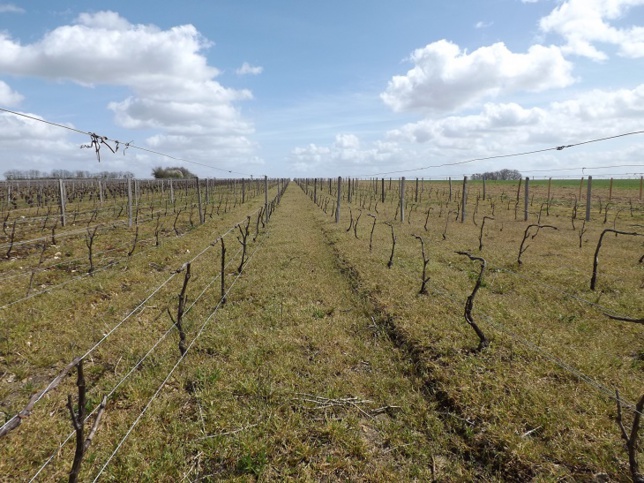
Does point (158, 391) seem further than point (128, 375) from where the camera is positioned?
No

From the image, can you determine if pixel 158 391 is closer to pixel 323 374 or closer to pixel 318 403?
pixel 318 403

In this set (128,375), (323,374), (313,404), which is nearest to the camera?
(313,404)

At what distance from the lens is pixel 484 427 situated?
370 cm

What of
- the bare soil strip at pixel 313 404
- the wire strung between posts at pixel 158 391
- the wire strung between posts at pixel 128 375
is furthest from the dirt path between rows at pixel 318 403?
the wire strung between posts at pixel 128 375

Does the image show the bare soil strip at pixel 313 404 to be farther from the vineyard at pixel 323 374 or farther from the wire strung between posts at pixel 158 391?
the wire strung between posts at pixel 158 391

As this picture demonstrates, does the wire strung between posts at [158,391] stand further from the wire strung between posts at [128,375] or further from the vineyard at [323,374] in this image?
the wire strung between posts at [128,375]

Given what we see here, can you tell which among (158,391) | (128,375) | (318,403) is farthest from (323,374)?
(128,375)

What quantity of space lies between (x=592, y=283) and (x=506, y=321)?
10.9ft

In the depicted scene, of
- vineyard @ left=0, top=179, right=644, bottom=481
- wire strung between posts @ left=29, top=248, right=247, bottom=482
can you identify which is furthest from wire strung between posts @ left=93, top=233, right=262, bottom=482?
wire strung between posts @ left=29, top=248, right=247, bottom=482

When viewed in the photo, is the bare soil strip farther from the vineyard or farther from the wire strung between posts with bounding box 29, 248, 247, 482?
the wire strung between posts with bounding box 29, 248, 247, 482

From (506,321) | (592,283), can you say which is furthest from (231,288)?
(592,283)

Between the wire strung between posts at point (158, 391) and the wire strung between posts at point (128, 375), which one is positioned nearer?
the wire strung between posts at point (128, 375)

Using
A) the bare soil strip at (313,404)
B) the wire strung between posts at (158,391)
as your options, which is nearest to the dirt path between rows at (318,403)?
the bare soil strip at (313,404)

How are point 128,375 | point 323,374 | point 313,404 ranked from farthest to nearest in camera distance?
point 323,374 → point 128,375 → point 313,404
